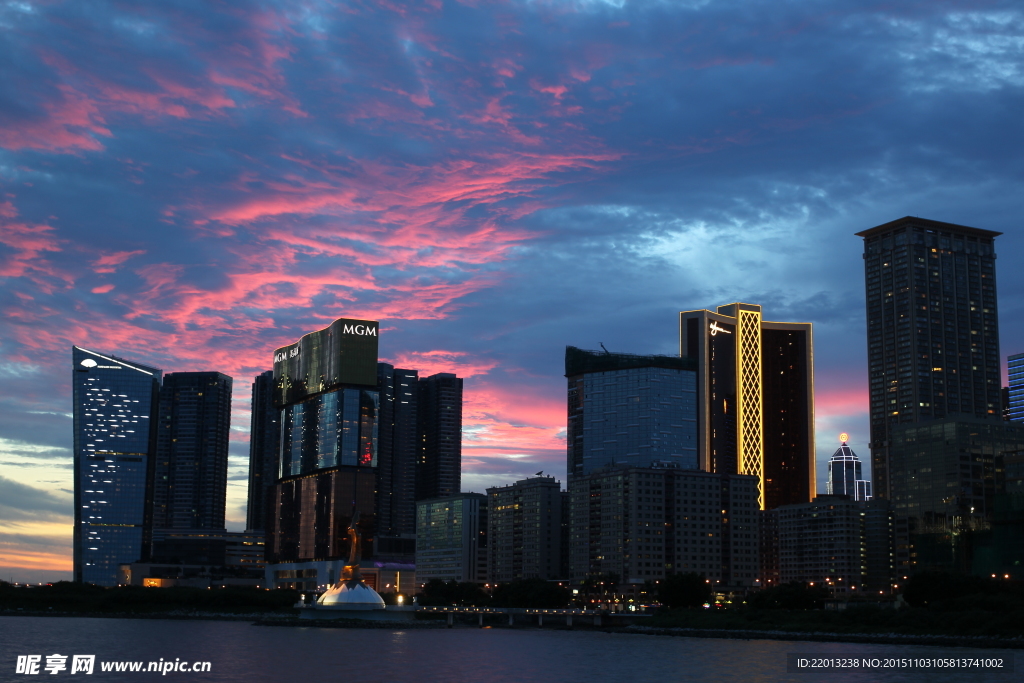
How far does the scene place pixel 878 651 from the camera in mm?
145375

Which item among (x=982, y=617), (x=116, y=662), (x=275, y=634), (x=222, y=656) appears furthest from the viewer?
(x=275, y=634)

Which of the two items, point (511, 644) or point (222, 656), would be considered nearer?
point (222, 656)

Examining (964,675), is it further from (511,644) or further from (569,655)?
(511,644)

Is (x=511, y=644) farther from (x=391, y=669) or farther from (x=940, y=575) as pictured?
(x=940, y=575)

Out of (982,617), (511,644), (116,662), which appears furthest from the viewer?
(511,644)

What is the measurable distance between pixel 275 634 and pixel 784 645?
264 feet

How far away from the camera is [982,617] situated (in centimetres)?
16175

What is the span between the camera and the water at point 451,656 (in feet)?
369

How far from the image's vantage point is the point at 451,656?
145250mm

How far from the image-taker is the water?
112 m

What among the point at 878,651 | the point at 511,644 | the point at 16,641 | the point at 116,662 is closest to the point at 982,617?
the point at 878,651

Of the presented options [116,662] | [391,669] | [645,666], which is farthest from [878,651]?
[116,662]

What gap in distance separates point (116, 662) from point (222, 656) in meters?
15.1

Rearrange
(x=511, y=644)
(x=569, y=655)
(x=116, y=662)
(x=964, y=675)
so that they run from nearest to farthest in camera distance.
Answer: (x=964, y=675), (x=116, y=662), (x=569, y=655), (x=511, y=644)
